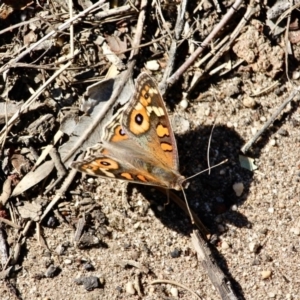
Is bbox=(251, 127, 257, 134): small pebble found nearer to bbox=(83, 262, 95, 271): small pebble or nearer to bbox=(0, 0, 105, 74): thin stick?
bbox=(0, 0, 105, 74): thin stick

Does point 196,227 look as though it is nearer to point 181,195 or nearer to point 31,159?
point 181,195

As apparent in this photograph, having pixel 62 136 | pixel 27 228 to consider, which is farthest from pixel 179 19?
pixel 27 228

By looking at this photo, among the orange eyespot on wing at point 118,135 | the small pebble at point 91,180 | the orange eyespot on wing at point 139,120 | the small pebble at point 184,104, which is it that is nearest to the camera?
the orange eyespot on wing at point 139,120

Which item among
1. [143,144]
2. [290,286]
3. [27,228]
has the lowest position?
[27,228]

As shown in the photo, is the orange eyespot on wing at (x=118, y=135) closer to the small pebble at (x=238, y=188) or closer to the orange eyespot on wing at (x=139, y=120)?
the orange eyespot on wing at (x=139, y=120)

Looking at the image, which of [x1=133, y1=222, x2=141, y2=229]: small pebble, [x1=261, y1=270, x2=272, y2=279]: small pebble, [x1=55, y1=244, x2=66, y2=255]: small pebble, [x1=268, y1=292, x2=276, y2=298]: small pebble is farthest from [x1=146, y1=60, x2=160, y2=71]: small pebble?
[x1=268, y1=292, x2=276, y2=298]: small pebble

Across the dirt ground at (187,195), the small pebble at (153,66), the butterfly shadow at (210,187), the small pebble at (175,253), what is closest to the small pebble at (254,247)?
the dirt ground at (187,195)
